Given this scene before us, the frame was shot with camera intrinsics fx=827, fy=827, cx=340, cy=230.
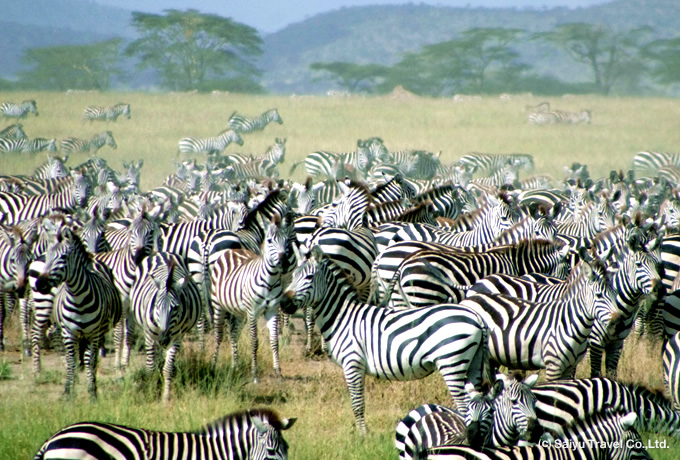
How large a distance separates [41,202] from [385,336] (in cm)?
839

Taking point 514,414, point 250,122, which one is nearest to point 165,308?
point 514,414

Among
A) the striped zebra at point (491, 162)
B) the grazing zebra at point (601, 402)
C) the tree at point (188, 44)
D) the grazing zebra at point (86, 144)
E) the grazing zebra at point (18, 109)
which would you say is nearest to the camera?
the grazing zebra at point (601, 402)

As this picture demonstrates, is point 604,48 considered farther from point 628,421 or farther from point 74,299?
point 628,421

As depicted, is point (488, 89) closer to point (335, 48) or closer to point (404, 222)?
point (404, 222)

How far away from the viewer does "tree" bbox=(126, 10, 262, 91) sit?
5844 centimetres

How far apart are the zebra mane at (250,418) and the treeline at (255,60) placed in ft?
174

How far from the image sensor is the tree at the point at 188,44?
192 ft

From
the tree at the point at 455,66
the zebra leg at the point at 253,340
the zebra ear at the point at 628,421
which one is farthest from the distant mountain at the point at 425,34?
the zebra ear at the point at 628,421

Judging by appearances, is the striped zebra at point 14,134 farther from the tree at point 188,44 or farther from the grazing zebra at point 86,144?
the tree at point 188,44

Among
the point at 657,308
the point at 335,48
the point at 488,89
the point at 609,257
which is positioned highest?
the point at 335,48

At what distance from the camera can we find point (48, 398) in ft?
24.1

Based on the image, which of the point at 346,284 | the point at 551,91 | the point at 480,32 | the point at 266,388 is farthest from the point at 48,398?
the point at 551,91

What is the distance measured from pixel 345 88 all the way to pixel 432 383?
67565mm

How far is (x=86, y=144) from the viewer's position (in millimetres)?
23953
